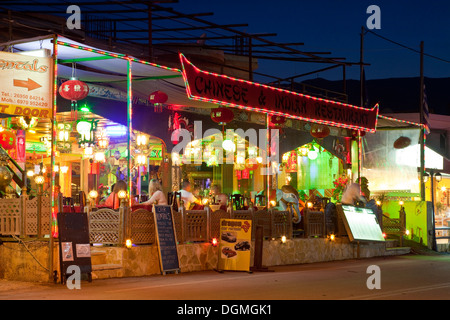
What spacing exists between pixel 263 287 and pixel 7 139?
360 inches

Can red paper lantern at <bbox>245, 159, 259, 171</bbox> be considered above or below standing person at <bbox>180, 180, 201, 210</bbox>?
above

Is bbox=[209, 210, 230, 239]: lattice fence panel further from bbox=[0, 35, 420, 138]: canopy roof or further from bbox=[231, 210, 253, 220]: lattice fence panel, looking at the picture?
bbox=[0, 35, 420, 138]: canopy roof

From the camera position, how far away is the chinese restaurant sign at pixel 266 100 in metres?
14.3

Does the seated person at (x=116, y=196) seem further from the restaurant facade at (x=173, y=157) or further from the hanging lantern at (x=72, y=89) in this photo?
the hanging lantern at (x=72, y=89)

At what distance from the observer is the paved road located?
10.2m

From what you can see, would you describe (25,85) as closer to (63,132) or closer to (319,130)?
(63,132)

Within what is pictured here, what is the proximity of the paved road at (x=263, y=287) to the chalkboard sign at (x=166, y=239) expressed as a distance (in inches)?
11.0

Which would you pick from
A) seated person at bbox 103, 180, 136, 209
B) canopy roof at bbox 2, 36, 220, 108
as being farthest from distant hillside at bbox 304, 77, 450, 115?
seated person at bbox 103, 180, 136, 209

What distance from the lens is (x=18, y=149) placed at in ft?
62.0

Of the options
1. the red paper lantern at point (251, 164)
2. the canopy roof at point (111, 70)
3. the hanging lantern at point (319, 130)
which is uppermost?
the canopy roof at point (111, 70)

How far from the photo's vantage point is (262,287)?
37.7 ft

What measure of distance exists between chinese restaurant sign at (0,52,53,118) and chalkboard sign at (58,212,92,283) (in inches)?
75.7

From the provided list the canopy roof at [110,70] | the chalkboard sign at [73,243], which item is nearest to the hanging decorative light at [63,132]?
the canopy roof at [110,70]
